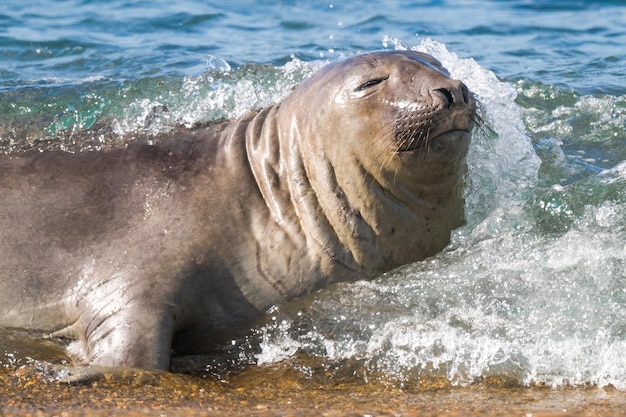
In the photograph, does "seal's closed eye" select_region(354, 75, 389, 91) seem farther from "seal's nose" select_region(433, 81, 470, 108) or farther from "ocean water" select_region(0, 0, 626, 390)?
"ocean water" select_region(0, 0, 626, 390)

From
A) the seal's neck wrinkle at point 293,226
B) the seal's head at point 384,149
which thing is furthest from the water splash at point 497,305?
the seal's head at point 384,149

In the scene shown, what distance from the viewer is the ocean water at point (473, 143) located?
5547 mm

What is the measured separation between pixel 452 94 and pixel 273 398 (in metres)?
1.90

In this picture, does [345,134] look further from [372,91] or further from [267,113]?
[267,113]

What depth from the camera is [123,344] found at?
17.3 ft

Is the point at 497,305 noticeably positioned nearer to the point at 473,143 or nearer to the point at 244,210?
the point at 244,210

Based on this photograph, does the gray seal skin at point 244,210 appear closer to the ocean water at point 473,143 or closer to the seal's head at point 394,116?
the seal's head at point 394,116

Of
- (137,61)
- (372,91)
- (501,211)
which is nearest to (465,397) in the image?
(372,91)

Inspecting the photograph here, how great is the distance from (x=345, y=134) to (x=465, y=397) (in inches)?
66.0

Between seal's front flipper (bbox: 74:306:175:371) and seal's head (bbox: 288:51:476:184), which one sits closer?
seal's front flipper (bbox: 74:306:175:371)

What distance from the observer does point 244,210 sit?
596 centimetres

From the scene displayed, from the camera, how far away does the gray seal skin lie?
566 centimetres

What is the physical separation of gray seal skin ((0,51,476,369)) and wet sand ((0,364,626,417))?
50 centimetres

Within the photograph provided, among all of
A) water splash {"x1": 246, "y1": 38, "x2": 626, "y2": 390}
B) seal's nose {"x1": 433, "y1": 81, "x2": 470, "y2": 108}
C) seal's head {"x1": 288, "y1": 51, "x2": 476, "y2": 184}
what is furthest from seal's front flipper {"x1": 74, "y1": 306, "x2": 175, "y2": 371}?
seal's nose {"x1": 433, "y1": 81, "x2": 470, "y2": 108}
